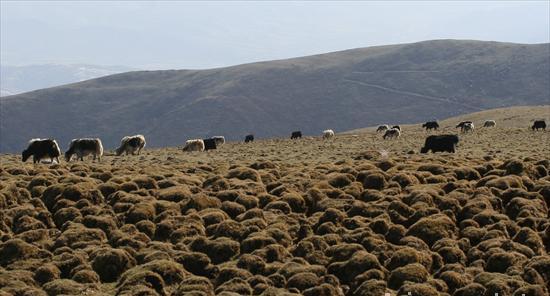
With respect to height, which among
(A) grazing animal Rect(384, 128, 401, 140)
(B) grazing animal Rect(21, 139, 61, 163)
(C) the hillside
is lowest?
(C) the hillside

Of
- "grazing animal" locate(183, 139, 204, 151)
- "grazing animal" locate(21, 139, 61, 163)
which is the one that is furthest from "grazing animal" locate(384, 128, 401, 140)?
"grazing animal" locate(21, 139, 61, 163)

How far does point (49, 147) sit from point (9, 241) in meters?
19.8

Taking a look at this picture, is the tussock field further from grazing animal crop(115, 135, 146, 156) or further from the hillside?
the hillside

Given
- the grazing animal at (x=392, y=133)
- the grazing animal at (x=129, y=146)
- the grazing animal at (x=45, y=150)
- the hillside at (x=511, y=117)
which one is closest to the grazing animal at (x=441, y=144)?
the grazing animal at (x=129, y=146)

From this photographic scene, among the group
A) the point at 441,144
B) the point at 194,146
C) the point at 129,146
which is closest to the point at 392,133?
the point at 194,146

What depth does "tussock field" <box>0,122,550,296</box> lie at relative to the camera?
17.4 m

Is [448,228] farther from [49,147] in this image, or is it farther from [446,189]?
[49,147]

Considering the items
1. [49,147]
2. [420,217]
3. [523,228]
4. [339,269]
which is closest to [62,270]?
[339,269]

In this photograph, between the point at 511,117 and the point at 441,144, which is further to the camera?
the point at 511,117

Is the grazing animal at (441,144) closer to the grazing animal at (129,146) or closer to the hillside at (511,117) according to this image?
the grazing animal at (129,146)

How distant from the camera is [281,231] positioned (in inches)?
833

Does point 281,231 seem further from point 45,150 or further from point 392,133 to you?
point 392,133

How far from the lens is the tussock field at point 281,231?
17375 millimetres

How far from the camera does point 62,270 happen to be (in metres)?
18.5
